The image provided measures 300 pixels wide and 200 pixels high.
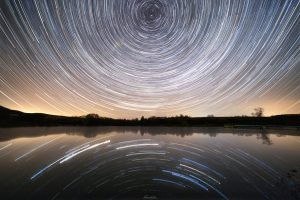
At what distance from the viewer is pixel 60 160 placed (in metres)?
10.4

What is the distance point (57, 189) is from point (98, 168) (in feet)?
8.73

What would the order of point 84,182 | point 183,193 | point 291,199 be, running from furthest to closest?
point 84,182 < point 183,193 < point 291,199

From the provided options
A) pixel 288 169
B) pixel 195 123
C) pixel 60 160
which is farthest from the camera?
pixel 195 123

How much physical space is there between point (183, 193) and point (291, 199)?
2.33m

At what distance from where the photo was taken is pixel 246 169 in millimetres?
8602

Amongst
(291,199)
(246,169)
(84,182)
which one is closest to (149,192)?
(84,182)

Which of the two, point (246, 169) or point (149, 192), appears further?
point (246, 169)

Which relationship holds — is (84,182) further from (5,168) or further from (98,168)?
(5,168)

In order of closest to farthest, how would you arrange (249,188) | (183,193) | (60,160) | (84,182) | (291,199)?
(291,199) → (183,193) → (249,188) → (84,182) → (60,160)

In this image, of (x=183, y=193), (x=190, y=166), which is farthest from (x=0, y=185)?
(x=190, y=166)

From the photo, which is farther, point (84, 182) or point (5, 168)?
point (5, 168)

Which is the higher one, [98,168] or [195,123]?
[195,123]

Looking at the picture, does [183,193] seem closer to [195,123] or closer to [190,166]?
[190,166]

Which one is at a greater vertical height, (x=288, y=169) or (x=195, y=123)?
(x=195, y=123)
